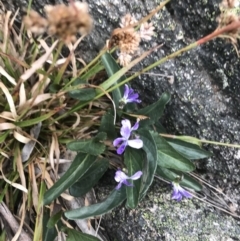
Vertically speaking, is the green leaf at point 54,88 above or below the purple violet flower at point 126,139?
above

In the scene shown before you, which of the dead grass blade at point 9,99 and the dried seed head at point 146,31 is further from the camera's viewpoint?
the dead grass blade at point 9,99

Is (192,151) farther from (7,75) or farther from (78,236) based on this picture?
(7,75)

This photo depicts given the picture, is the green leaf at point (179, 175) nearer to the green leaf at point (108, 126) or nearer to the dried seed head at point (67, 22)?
the green leaf at point (108, 126)

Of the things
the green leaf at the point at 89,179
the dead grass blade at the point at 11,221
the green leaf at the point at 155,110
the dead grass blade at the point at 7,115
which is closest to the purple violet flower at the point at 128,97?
the green leaf at the point at 155,110

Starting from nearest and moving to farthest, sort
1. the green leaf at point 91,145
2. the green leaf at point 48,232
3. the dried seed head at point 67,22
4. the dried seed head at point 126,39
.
→ the dried seed head at point 67,22
the dried seed head at point 126,39
the green leaf at point 91,145
the green leaf at point 48,232

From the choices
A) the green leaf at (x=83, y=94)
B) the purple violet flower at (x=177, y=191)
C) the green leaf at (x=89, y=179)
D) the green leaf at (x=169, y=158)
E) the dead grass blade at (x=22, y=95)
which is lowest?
the green leaf at (x=89, y=179)

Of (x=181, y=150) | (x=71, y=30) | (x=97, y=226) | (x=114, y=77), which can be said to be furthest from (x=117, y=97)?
(x=71, y=30)

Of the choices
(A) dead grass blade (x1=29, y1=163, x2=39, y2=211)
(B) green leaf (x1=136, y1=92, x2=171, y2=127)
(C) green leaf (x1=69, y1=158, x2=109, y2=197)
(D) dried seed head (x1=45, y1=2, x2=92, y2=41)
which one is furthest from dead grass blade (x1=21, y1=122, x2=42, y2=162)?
(D) dried seed head (x1=45, y1=2, x2=92, y2=41)
